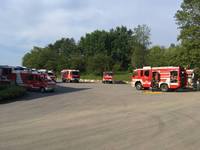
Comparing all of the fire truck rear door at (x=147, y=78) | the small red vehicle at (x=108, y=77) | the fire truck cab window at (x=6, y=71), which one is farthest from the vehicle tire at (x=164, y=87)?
the fire truck cab window at (x=6, y=71)

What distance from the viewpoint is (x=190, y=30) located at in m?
25.6

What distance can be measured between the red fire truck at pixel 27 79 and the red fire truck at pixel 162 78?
1012 cm

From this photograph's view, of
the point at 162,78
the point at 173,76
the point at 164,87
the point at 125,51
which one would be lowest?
the point at 164,87

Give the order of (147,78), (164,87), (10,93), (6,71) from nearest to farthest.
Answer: (10,93), (164,87), (147,78), (6,71)

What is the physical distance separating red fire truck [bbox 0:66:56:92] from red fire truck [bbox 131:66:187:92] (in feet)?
33.2

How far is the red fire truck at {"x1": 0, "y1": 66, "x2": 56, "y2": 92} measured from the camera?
801 inches

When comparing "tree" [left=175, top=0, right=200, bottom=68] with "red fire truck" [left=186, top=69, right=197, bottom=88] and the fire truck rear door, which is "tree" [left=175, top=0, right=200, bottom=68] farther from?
the fire truck rear door

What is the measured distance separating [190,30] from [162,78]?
31.3ft

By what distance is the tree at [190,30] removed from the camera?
77.2 feet

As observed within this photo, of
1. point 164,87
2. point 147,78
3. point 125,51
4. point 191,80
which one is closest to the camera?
point 164,87

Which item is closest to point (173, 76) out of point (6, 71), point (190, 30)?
point (190, 30)

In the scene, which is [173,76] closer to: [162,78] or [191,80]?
[162,78]

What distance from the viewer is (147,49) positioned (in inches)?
2296

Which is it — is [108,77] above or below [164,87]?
above
